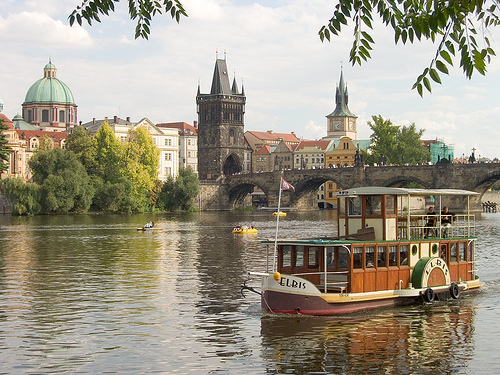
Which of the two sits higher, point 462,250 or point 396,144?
point 396,144

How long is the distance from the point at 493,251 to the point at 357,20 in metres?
41.5

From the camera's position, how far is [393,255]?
86.5 feet

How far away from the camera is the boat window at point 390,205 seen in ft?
88.1

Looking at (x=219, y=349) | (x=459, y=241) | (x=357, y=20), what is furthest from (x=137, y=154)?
(x=357, y=20)

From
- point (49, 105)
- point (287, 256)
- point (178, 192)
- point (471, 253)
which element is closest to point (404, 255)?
point (287, 256)

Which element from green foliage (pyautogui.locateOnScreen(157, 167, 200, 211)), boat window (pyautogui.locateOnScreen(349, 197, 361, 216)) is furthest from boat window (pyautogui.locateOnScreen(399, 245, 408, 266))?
green foliage (pyautogui.locateOnScreen(157, 167, 200, 211))

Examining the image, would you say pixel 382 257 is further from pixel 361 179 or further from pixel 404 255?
pixel 361 179

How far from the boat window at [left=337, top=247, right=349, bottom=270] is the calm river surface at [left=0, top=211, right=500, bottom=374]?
1665 millimetres

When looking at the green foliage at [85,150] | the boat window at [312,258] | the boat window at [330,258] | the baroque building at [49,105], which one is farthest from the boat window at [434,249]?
the baroque building at [49,105]

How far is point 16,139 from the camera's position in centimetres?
13612

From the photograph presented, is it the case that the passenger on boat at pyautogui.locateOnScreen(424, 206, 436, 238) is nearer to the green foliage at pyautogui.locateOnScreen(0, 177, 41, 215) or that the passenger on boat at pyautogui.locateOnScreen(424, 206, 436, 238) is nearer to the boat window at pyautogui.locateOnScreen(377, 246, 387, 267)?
the boat window at pyautogui.locateOnScreen(377, 246, 387, 267)

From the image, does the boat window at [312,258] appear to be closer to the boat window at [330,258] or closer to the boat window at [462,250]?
the boat window at [330,258]

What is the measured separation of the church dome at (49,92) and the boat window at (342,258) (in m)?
164

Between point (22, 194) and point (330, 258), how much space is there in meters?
80.3
